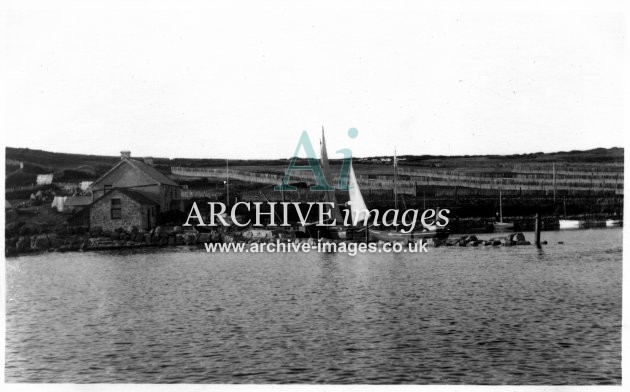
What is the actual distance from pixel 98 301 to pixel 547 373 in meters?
10.6

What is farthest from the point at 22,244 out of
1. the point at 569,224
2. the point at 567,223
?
the point at 569,224

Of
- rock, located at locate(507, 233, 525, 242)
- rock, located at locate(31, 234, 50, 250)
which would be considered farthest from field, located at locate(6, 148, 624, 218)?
rock, located at locate(507, 233, 525, 242)

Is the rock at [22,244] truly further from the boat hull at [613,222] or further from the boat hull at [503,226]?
the boat hull at [613,222]

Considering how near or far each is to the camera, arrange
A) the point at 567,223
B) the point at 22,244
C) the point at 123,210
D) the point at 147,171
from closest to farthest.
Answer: the point at 147,171, the point at 22,244, the point at 123,210, the point at 567,223

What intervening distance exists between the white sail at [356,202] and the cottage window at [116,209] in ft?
20.5

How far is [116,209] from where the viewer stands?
21938 millimetres

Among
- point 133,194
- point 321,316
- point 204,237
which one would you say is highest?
point 133,194

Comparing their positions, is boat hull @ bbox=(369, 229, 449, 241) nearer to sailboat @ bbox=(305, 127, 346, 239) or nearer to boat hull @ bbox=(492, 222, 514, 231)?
sailboat @ bbox=(305, 127, 346, 239)

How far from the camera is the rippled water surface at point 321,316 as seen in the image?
1566 cm

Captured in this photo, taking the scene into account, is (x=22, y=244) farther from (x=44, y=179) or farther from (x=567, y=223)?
(x=567, y=223)

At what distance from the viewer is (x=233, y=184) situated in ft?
64.7

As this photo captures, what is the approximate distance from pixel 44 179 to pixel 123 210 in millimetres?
2184

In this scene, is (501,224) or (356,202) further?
(501,224)

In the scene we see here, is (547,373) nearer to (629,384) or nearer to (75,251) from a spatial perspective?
(629,384)
